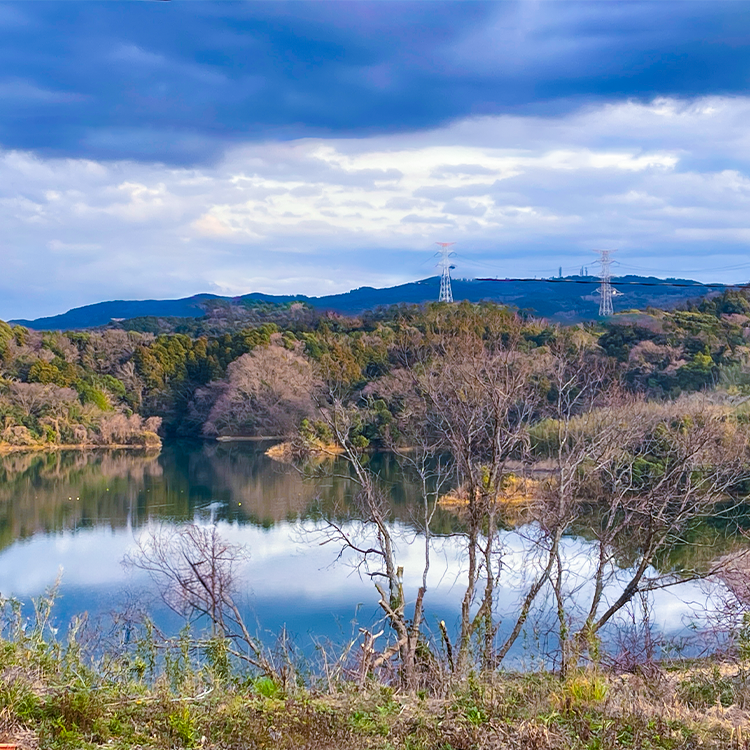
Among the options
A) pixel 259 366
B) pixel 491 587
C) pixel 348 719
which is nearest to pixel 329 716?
pixel 348 719

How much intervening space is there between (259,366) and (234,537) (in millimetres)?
22305

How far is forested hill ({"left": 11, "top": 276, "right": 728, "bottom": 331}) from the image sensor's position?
41.1m

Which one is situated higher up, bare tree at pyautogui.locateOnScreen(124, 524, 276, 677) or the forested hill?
the forested hill

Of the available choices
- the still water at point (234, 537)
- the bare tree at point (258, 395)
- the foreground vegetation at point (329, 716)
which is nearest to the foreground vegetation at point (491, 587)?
the foreground vegetation at point (329, 716)

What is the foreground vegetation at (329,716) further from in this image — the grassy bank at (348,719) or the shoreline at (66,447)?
the shoreline at (66,447)

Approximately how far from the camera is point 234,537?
1939cm

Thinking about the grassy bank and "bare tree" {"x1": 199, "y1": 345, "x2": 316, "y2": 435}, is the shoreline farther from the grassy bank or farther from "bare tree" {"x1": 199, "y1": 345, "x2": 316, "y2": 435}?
the grassy bank

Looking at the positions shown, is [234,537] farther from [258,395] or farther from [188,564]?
[258,395]

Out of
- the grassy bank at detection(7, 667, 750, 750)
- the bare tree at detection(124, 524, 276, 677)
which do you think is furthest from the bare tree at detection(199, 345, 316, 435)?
the grassy bank at detection(7, 667, 750, 750)

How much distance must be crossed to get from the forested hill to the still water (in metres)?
8.71

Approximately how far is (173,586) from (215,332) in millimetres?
45285

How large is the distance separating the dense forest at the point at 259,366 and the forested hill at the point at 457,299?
7.79 feet

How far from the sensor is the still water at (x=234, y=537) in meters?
13.5

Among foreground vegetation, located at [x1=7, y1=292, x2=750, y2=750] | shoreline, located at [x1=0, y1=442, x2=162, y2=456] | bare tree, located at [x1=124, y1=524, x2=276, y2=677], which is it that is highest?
foreground vegetation, located at [x1=7, y1=292, x2=750, y2=750]
